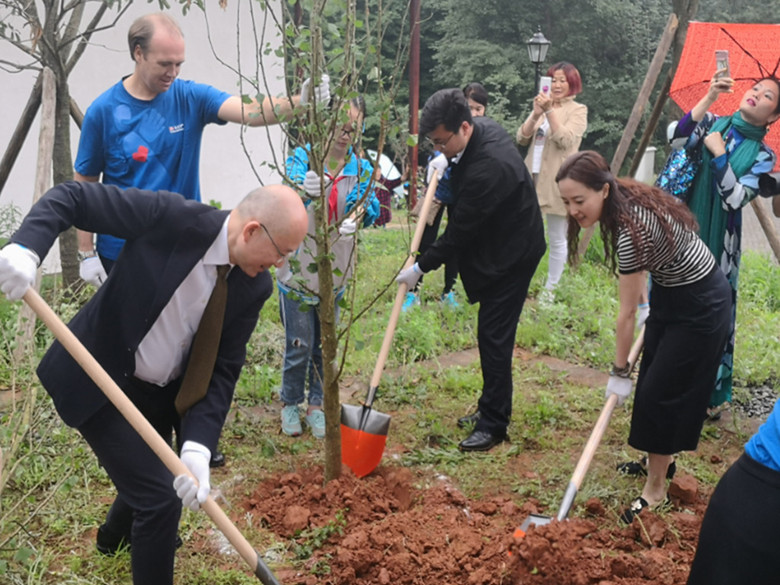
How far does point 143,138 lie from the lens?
145 inches

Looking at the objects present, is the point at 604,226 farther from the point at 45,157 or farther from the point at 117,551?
the point at 45,157

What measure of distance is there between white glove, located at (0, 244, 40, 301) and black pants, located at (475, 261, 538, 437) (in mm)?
2590

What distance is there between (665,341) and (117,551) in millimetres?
2384

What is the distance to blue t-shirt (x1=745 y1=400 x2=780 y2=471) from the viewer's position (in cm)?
197

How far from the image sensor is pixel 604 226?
3295 millimetres

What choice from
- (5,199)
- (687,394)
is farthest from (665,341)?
(5,199)

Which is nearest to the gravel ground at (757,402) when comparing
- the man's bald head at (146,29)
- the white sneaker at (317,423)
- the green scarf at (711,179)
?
the green scarf at (711,179)

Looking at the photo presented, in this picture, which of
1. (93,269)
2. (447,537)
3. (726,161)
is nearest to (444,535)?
(447,537)

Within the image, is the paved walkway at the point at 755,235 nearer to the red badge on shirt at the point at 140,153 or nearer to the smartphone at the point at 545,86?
the smartphone at the point at 545,86

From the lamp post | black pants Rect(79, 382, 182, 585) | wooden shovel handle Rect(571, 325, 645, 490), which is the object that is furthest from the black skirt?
the lamp post

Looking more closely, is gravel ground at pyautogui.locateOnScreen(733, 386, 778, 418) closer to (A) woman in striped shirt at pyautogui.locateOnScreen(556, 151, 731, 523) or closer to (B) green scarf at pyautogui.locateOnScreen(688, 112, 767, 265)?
(B) green scarf at pyautogui.locateOnScreen(688, 112, 767, 265)

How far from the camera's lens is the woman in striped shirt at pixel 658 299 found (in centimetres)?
322

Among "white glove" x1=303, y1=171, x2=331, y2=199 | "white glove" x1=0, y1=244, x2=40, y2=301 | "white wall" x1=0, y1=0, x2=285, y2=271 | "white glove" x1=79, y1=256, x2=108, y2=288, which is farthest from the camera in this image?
"white wall" x1=0, y1=0, x2=285, y2=271

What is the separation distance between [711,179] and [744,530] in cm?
284
